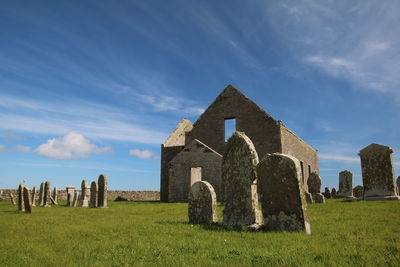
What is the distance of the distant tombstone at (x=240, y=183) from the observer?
7059 millimetres

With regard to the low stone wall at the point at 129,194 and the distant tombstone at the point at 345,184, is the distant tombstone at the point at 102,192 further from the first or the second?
the distant tombstone at the point at 345,184

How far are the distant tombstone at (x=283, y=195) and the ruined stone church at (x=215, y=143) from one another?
1419 centimetres

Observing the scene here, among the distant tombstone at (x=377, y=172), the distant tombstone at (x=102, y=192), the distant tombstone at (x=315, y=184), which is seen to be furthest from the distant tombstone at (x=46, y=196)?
the distant tombstone at (x=377, y=172)

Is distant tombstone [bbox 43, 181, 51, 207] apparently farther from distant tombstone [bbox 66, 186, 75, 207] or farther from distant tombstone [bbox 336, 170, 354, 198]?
distant tombstone [bbox 336, 170, 354, 198]

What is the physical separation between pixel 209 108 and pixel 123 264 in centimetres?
2233


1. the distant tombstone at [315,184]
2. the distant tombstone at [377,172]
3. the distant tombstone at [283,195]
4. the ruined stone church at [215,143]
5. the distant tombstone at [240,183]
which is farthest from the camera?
the ruined stone church at [215,143]

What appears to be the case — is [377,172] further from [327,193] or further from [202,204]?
[327,193]

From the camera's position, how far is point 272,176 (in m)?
6.57

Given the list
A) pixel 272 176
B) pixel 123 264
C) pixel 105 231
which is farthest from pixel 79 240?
pixel 272 176

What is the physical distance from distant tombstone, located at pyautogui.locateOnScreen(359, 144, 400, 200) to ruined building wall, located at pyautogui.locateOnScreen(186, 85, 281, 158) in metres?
7.20

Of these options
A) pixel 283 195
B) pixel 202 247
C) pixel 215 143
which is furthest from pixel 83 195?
pixel 202 247

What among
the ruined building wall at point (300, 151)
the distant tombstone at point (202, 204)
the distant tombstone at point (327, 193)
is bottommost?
the distant tombstone at point (327, 193)

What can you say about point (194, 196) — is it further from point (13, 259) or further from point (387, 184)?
point (387, 184)

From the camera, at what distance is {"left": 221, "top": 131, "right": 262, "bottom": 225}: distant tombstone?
706cm
